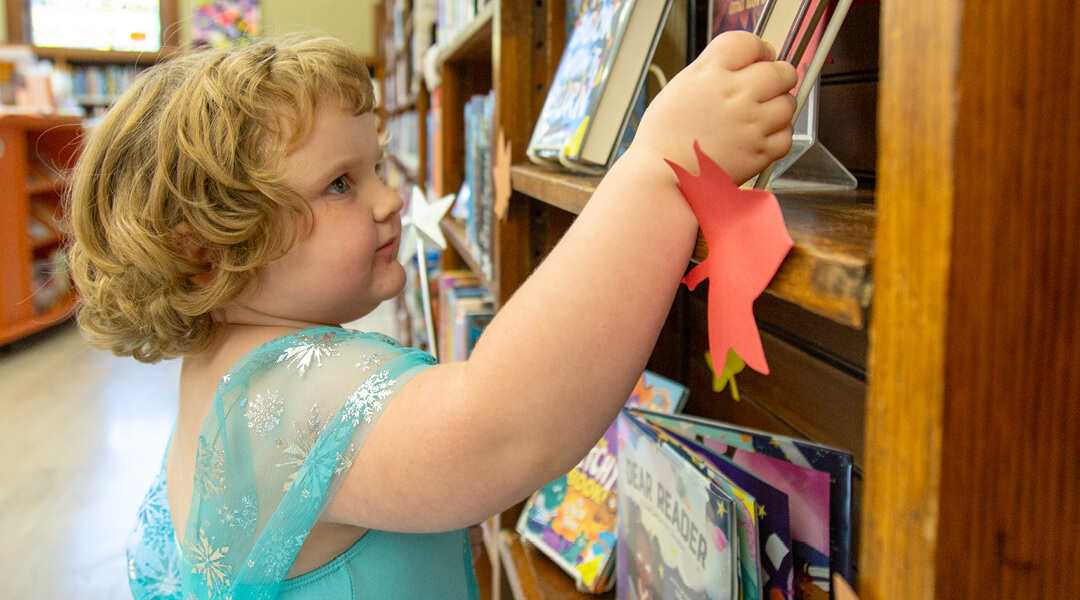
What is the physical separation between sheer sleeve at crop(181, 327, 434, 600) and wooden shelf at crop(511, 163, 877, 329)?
11.7 inches

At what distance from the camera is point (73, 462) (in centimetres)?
272

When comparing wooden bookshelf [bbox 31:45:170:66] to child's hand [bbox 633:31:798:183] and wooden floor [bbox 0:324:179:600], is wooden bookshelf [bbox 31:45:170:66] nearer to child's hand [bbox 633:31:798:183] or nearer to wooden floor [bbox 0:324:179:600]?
wooden floor [bbox 0:324:179:600]

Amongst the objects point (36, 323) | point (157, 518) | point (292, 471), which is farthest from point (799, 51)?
point (36, 323)

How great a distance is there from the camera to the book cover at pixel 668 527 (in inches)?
23.7

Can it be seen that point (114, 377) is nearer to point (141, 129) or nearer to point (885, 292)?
point (141, 129)

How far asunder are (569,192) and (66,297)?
5.00 metres

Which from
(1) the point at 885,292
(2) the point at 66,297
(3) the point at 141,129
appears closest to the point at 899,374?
(1) the point at 885,292

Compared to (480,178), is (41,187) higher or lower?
lower

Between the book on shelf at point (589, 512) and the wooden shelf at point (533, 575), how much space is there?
0.5 inches

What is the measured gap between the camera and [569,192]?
68 centimetres

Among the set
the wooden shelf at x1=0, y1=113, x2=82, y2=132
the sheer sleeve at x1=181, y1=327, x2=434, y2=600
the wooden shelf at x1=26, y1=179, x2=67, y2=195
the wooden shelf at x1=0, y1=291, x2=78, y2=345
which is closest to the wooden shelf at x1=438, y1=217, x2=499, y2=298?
the sheer sleeve at x1=181, y1=327, x2=434, y2=600

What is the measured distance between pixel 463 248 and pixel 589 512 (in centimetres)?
80

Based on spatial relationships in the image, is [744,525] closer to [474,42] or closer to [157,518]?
[157,518]

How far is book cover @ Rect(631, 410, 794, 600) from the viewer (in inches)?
23.7
